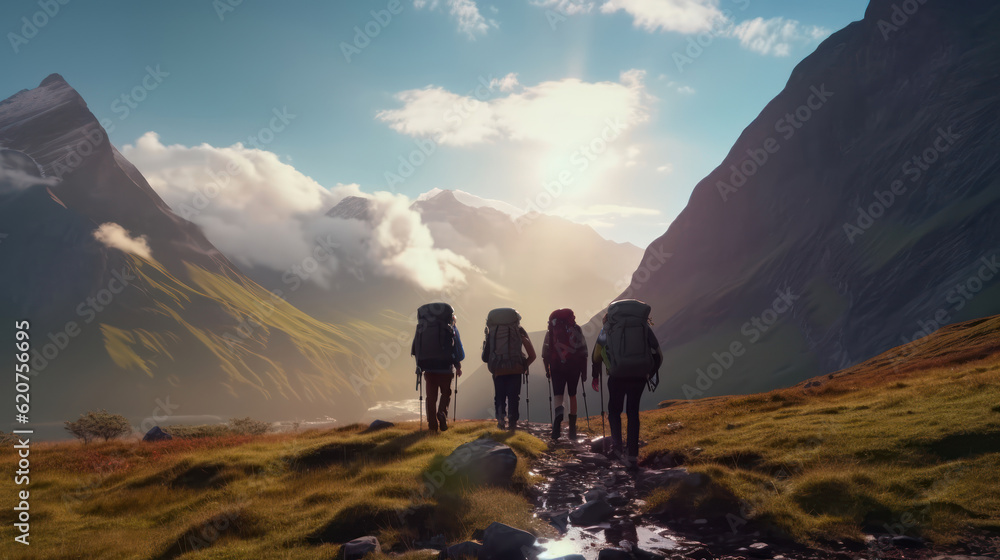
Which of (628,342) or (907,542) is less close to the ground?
(628,342)

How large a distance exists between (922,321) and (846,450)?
122198 mm

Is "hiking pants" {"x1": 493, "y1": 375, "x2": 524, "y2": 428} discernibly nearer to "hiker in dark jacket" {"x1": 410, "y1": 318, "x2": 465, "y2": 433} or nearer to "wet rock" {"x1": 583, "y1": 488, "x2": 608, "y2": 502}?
"hiker in dark jacket" {"x1": 410, "y1": 318, "x2": 465, "y2": 433}

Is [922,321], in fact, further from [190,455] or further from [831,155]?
[190,455]

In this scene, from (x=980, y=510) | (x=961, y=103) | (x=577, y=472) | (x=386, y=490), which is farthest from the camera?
(x=961, y=103)

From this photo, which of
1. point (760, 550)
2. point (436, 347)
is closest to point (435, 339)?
point (436, 347)

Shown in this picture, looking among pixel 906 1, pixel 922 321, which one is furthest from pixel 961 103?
pixel 922 321

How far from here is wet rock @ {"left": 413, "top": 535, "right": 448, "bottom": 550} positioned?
882 cm

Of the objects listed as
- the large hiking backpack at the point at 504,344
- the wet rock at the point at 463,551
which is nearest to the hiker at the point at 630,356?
the large hiking backpack at the point at 504,344

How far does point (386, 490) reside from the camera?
10.7 meters

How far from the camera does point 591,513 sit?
10.1 metres

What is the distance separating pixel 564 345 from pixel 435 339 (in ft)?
15.1

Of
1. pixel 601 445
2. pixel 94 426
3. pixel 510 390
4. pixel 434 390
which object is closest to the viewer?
pixel 601 445

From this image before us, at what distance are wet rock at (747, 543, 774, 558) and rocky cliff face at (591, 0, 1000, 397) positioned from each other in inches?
4868

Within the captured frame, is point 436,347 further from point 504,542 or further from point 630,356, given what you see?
point 504,542
